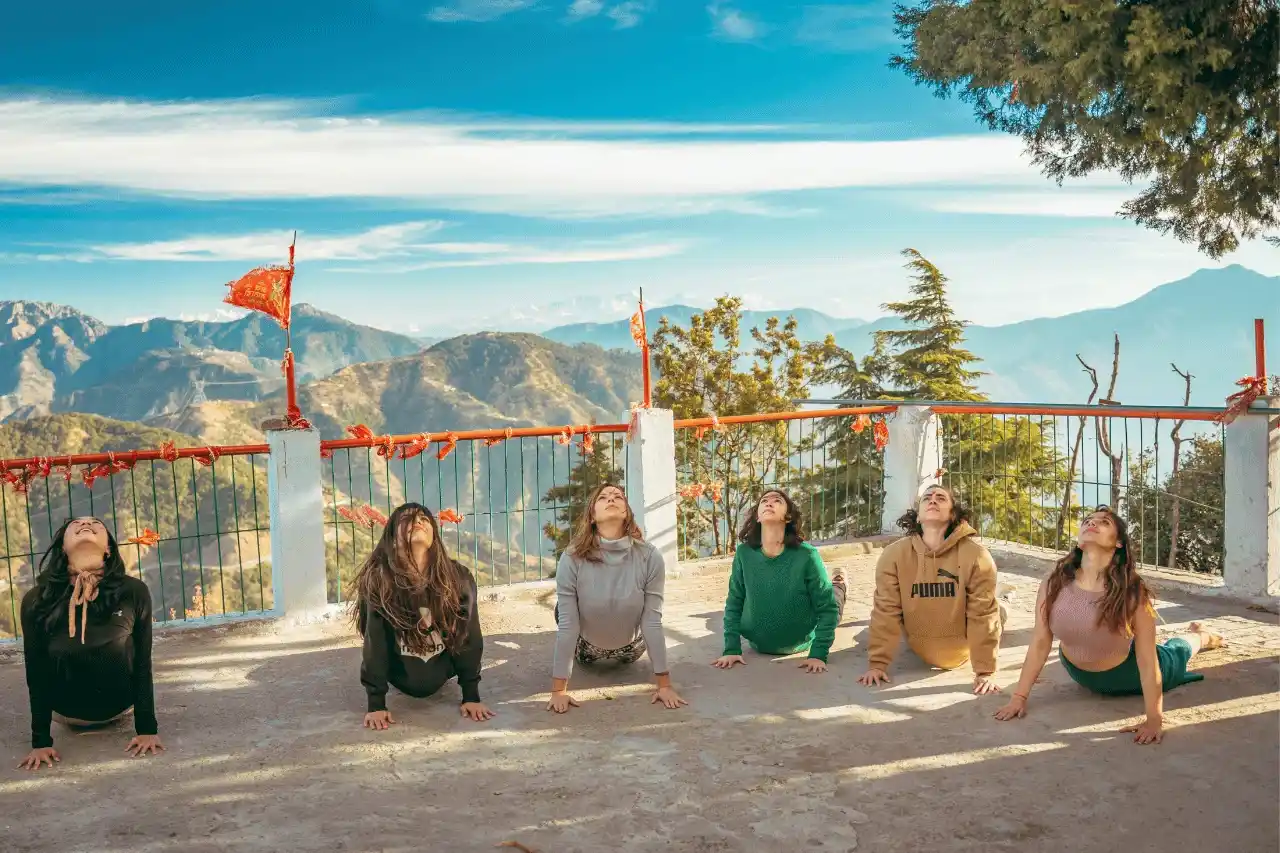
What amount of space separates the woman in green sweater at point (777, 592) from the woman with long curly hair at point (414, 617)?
5.03 ft

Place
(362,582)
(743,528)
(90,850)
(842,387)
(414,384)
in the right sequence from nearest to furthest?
(90,850)
(362,582)
(743,528)
(842,387)
(414,384)

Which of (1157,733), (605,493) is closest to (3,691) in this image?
(605,493)

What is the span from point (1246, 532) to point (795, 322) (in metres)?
24.1

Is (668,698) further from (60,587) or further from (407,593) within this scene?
(60,587)

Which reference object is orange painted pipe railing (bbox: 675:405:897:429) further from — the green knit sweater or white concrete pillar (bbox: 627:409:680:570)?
the green knit sweater

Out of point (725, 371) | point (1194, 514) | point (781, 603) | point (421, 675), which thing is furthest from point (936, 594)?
point (725, 371)

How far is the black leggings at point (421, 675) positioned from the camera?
203 inches

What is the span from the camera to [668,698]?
522cm

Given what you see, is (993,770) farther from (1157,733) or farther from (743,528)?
(743,528)

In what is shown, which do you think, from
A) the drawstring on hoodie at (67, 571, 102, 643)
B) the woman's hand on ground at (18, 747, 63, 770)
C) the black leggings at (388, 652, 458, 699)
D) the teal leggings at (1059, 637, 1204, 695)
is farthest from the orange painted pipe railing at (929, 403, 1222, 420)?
the woman's hand on ground at (18, 747, 63, 770)

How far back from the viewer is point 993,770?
4.33 m

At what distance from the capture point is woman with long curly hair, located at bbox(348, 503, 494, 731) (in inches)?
200

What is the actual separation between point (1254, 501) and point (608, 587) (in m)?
4.58

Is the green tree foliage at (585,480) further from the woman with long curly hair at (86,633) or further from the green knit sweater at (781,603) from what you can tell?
the woman with long curly hair at (86,633)
